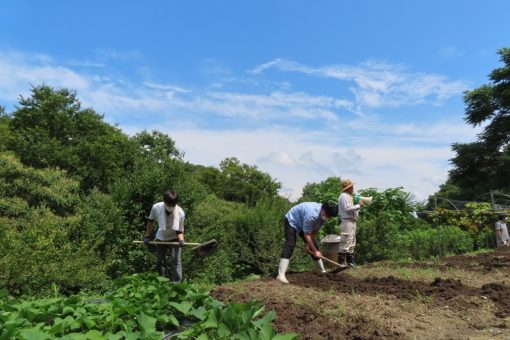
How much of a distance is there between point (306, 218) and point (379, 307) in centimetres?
248

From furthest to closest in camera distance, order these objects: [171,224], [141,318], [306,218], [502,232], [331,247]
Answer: [502,232], [331,247], [306,218], [171,224], [141,318]

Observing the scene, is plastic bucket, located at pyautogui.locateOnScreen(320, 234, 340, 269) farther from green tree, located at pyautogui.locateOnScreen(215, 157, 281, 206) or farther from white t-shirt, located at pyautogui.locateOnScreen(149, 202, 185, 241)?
green tree, located at pyautogui.locateOnScreen(215, 157, 281, 206)

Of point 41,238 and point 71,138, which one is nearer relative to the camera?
point 41,238

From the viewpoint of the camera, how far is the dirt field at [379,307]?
3.76 meters

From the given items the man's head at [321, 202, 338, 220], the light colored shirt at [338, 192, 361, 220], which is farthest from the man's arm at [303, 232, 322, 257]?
the light colored shirt at [338, 192, 361, 220]

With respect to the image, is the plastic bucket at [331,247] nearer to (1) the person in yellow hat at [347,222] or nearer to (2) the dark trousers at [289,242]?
(1) the person in yellow hat at [347,222]

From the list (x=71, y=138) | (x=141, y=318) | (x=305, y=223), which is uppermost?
(x=71, y=138)

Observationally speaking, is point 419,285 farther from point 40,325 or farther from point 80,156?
point 80,156

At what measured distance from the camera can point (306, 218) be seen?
22.4 feet

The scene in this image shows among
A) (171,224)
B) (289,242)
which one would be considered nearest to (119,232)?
(171,224)

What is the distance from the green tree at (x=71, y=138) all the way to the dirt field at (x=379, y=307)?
10.1 meters

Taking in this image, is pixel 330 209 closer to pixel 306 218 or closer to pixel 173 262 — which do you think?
pixel 306 218

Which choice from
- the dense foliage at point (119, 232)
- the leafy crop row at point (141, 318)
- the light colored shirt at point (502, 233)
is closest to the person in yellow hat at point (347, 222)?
the dense foliage at point (119, 232)

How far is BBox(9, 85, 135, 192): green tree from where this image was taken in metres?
14.2
